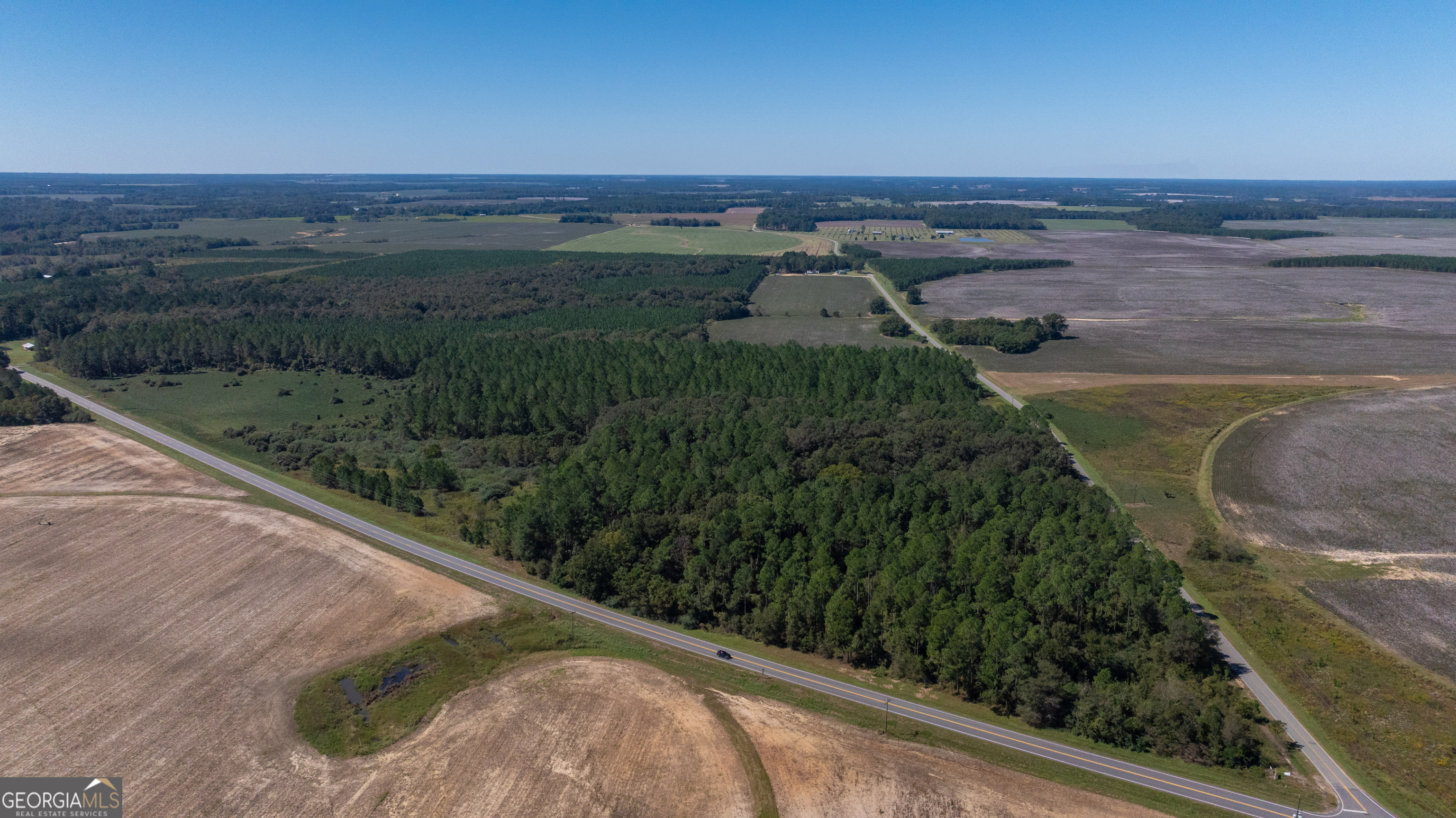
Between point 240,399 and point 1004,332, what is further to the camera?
point 1004,332

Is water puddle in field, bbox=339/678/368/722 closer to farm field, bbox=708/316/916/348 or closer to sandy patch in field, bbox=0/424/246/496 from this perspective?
sandy patch in field, bbox=0/424/246/496

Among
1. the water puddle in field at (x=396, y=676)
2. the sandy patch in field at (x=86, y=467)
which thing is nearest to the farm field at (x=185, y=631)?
the sandy patch in field at (x=86, y=467)

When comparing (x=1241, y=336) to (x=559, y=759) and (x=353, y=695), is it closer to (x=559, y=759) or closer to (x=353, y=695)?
(x=559, y=759)

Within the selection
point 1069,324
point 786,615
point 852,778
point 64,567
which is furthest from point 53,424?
point 1069,324

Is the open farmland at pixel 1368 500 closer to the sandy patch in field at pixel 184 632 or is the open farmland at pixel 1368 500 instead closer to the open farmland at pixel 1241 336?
the open farmland at pixel 1241 336

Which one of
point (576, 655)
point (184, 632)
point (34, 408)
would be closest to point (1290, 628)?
point (576, 655)

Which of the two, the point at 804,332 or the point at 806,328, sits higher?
the point at 806,328

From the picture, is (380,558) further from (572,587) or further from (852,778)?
(852,778)
